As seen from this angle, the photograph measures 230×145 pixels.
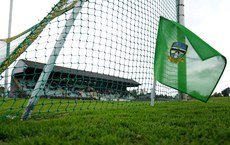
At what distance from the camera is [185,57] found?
395 cm

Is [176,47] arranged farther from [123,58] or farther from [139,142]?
[139,142]

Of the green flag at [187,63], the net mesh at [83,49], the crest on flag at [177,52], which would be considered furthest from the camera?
the crest on flag at [177,52]

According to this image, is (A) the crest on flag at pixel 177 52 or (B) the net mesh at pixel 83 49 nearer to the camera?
(B) the net mesh at pixel 83 49

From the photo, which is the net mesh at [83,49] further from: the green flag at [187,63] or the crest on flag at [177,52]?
the crest on flag at [177,52]

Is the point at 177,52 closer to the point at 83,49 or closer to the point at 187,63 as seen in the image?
the point at 187,63

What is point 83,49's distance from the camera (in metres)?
3.99

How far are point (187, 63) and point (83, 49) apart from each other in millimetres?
1791

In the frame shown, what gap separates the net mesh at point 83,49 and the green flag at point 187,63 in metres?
0.99

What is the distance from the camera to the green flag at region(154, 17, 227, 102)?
11.8 feet

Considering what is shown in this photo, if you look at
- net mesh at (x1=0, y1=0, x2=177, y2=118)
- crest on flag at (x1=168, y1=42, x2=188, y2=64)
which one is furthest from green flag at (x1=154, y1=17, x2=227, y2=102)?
net mesh at (x1=0, y1=0, x2=177, y2=118)

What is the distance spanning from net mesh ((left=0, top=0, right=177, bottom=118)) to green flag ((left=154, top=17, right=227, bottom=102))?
3.26 feet

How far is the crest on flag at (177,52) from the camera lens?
3.97 metres

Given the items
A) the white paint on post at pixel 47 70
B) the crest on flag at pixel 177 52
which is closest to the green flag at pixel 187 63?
the crest on flag at pixel 177 52

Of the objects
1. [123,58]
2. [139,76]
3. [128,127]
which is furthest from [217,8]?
[128,127]
